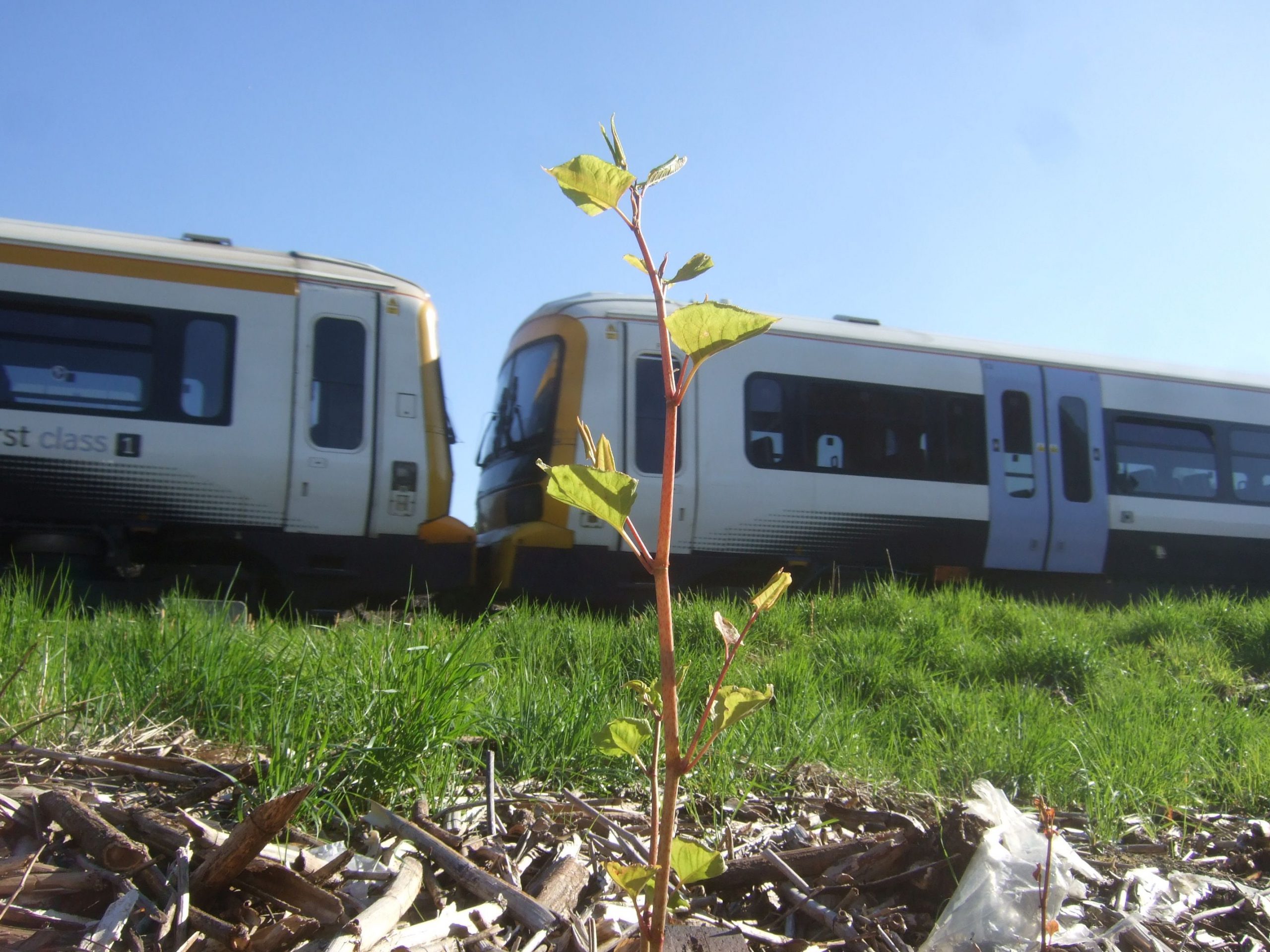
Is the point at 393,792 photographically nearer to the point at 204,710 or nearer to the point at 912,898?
the point at 204,710

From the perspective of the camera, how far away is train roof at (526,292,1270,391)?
817cm

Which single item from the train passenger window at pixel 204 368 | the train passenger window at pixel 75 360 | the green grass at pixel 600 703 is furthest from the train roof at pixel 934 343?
the green grass at pixel 600 703

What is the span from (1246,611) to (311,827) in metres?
5.80

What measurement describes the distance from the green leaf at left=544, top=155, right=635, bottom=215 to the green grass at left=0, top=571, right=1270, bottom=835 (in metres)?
1.30

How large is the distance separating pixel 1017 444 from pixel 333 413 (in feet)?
20.8

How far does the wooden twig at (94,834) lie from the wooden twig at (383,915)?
0.38 m

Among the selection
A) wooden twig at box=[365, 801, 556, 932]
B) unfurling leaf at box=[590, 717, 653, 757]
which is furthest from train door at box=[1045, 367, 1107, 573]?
unfurling leaf at box=[590, 717, 653, 757]

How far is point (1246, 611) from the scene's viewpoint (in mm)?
5734

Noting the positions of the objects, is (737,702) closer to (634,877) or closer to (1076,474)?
(634,877)

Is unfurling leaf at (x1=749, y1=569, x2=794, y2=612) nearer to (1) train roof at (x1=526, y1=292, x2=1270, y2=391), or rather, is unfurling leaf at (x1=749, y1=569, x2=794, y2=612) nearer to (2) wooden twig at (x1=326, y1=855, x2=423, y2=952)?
(2) wooden twig at (x1=326, y1=855, x2=423, y2=952)

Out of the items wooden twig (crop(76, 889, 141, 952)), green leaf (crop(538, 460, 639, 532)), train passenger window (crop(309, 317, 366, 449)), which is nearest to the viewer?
green leaf (crop(538, 460, 639, 532))

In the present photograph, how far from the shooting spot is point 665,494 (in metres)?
1.15

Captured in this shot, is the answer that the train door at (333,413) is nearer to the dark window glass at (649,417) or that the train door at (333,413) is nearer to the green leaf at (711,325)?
the dark window glass at (649,417)

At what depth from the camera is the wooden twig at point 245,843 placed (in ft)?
4.44
